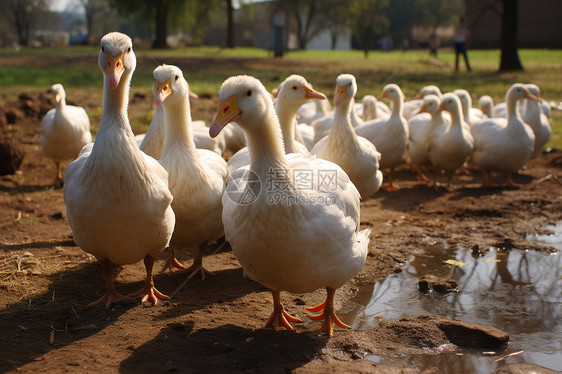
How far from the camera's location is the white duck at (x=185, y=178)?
4895 millimetres

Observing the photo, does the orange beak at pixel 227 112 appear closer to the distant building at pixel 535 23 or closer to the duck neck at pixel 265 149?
the duck neck at pixel 265 149

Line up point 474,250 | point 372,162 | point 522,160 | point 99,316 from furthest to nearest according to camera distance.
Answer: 1. point 522,160
2. point 372,162
3. point 474,250
4. point 99,316

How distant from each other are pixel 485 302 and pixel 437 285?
0.40m

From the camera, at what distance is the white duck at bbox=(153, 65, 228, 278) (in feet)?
16.1

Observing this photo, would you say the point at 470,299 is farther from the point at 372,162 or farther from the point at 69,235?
the point at 69,235

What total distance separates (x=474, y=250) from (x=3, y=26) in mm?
73048

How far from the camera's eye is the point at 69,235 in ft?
19.9

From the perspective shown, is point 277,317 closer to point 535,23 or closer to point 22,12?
point 535,23

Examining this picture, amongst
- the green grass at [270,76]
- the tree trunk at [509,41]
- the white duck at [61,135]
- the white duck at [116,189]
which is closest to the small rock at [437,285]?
the white duck at [116,189]

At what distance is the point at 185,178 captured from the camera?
193 inches

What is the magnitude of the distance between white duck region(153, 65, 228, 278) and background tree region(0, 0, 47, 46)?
5760cm

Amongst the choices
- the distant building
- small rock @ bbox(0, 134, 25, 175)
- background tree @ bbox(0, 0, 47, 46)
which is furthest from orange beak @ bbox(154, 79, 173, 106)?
background tree @ bbox(0, 0, 47, 46)

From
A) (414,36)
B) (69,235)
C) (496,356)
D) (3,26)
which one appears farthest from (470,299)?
(3,26)

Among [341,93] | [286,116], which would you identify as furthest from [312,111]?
[286,116]
